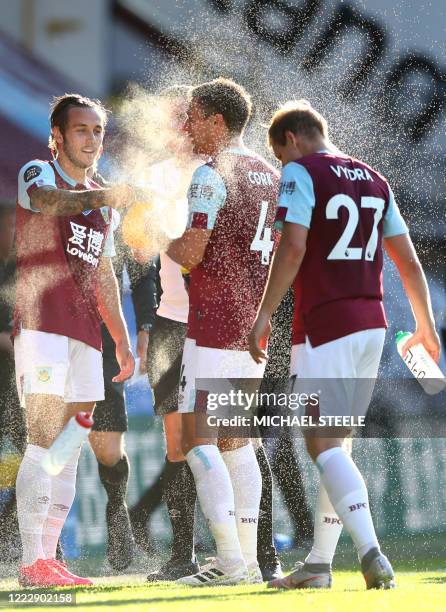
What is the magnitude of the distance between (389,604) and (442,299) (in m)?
3.81

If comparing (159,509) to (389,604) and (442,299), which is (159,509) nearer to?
(442,299)

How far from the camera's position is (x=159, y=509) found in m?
6.00

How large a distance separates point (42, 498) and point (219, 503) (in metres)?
0.56

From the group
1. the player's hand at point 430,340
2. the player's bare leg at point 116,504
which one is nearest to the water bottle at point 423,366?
the player's hand at point 430,340

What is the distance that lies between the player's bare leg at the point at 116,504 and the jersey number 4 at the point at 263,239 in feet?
4.08

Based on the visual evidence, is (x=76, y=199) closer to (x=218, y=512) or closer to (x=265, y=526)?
(x=218, y=512)

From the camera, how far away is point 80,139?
4.41 m

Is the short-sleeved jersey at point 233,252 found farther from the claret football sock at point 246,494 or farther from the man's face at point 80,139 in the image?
the man's face at point 80,139

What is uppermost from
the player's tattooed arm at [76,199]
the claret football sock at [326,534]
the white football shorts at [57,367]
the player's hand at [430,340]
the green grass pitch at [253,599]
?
the player's tattooed arm at [76,199]

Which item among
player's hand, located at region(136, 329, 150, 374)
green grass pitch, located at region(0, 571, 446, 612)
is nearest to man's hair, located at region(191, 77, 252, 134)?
player's hand, located at region(136, 329, 150, 374)

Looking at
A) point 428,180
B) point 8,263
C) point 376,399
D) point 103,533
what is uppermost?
point 428,180

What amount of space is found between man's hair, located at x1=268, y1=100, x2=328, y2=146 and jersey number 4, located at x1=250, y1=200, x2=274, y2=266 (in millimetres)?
330

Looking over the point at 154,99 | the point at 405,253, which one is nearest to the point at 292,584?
the point at 405,253

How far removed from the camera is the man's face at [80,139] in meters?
4.41
